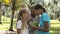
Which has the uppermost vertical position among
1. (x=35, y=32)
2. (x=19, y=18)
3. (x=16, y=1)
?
(x=16, y=1)

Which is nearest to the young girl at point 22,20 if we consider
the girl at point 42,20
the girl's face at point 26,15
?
the girl's face at point 26,15

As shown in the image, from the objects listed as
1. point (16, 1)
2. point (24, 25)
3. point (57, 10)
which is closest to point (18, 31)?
point (24, 25)

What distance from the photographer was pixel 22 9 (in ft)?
12.1

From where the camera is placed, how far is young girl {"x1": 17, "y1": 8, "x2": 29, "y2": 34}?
3696 millimetres

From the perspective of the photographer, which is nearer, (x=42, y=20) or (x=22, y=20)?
(x=22, y=20)

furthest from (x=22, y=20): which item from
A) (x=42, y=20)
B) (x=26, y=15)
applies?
(x=42, y=20)

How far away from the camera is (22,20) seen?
3746 millimetres

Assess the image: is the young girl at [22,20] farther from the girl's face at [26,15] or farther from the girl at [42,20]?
the girl at [42,20]

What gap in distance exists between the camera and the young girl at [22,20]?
146 inches

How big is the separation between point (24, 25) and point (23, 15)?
0.18 meters

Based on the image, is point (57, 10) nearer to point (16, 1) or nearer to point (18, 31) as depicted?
point (16, 1)

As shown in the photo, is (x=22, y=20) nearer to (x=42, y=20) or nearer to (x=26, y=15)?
(x=26, y=15)

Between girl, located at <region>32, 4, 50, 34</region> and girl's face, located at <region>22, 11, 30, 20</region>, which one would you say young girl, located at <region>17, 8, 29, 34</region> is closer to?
girl's face, located at <region>22, 11, 30, 20</region>

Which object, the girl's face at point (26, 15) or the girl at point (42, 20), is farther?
the girl at point (42, 20)
